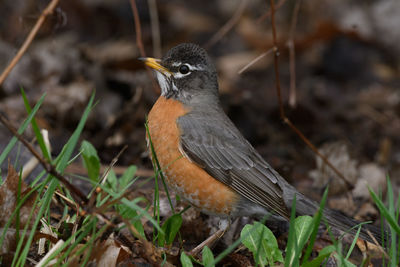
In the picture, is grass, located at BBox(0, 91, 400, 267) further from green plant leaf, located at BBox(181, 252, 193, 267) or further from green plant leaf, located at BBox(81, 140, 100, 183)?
green plant leaf, located at BBox(81, 140, 100, 183)

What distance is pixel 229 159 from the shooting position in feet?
15.5

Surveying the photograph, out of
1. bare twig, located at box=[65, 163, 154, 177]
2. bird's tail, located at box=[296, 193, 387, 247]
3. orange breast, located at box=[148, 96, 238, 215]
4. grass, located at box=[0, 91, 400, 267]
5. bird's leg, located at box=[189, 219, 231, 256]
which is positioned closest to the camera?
grass, located at box=[0, 91, 400, 267]

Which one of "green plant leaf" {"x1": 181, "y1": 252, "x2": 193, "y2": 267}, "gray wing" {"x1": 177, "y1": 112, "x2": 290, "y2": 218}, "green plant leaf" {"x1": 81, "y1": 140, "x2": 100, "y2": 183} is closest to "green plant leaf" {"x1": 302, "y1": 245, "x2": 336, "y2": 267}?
"green plant leaf" {"x1": 181, "y1": 252, "x2": 193, "y2": 267}

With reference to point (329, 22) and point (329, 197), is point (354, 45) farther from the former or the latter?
point (329, 197)

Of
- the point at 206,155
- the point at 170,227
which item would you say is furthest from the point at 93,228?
the point at 206,155

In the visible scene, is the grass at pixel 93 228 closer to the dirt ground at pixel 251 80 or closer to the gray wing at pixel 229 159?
the gray wing at pixel 229 159

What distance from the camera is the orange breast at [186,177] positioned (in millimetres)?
4254

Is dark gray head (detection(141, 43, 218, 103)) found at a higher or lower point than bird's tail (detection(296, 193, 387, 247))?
higher

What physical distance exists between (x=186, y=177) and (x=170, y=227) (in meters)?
0.78

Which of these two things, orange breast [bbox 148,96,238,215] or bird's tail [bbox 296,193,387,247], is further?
orange breast [bbox 148,96,238,215]

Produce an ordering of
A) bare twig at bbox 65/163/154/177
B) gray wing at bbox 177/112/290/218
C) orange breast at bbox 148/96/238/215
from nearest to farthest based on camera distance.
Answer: orange breast at bbox 148/96/238/215, gray wing at bbox 177/112/290/218, bare twig at bbox 65/163/154/177

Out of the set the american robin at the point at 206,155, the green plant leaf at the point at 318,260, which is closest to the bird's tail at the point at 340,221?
the american robin at the point at 206,155

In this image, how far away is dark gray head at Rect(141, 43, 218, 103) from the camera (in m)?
5.04

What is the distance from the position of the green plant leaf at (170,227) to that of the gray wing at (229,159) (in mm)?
987
